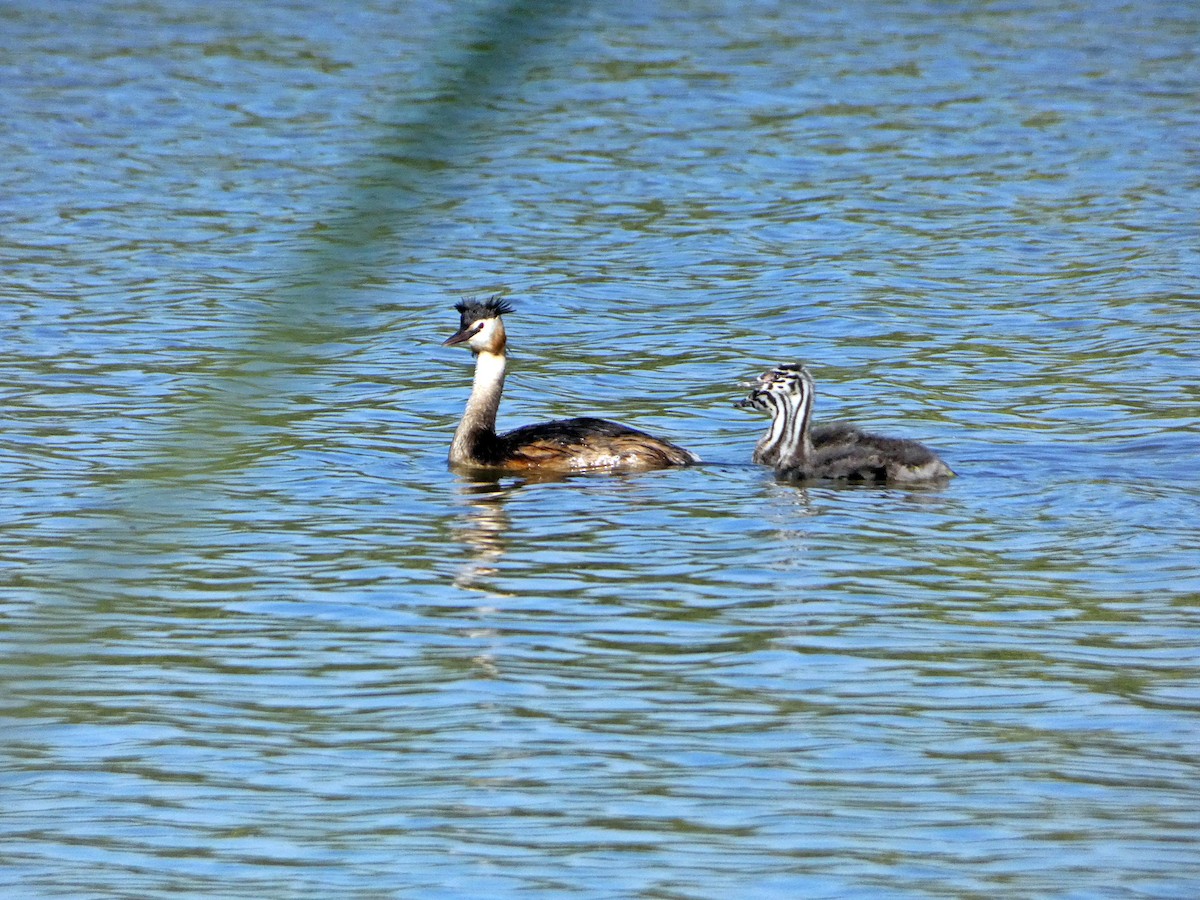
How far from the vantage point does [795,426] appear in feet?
39.6

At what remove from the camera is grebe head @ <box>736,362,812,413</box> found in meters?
12.3

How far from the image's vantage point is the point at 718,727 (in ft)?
23.4

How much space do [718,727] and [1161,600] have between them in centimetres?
275

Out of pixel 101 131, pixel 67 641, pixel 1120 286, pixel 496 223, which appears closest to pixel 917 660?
pixel 67 641

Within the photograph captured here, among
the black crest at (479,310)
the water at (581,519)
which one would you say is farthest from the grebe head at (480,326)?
the water at (581,519)

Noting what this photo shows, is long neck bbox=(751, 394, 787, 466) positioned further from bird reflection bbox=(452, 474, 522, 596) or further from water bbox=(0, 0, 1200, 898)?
bird reflection bbox=(452, 474, 522, 596)

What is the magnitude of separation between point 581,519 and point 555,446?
1190 mm

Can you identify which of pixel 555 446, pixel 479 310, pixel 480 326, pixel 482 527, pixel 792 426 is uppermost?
pixel 479 310

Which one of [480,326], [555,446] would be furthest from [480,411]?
[555,446]

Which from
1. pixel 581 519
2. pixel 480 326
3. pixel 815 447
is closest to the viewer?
pixel 581 519

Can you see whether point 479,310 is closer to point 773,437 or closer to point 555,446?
point 555,446

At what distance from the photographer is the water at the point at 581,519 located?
5074mm

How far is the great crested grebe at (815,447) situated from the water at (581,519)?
0.17 meters

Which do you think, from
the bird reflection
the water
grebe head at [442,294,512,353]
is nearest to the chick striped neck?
the water
